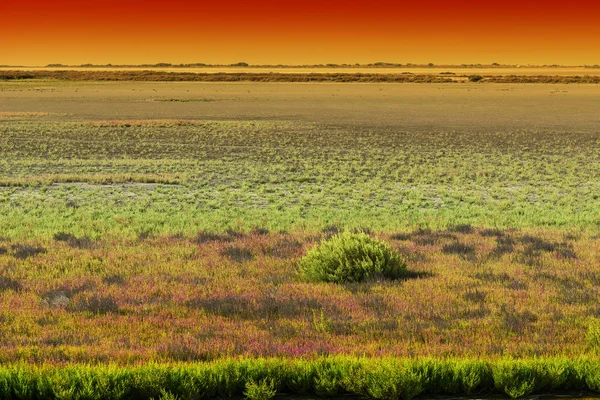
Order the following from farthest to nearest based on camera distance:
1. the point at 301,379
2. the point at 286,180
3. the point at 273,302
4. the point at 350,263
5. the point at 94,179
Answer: the point at 286,180, the point at 94,179, the point at 350,263, the point at 273,302, the point at 301,379

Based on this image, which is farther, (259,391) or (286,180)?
(286,180)

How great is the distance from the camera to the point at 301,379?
639cm

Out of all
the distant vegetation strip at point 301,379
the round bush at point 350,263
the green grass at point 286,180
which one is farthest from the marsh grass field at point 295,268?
the round bush at point 350,263

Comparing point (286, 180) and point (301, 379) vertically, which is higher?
point (301, 379)

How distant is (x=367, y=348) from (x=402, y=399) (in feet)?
4.65

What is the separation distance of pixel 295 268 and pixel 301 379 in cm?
596

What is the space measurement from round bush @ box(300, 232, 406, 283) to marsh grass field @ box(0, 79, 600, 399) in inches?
10.7

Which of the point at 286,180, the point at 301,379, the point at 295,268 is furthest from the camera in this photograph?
the point at 286,180

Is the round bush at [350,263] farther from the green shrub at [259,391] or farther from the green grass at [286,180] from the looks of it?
the green grass at [286,180]

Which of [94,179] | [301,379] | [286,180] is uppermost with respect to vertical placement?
[301,379]

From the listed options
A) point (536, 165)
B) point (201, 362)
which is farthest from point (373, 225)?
point (536, 165)

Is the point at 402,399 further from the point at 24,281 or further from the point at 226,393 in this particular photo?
the point at 24,281

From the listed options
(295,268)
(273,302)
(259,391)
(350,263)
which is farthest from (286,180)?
(259,391)

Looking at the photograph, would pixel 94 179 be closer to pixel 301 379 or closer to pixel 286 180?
pixel 286 180
